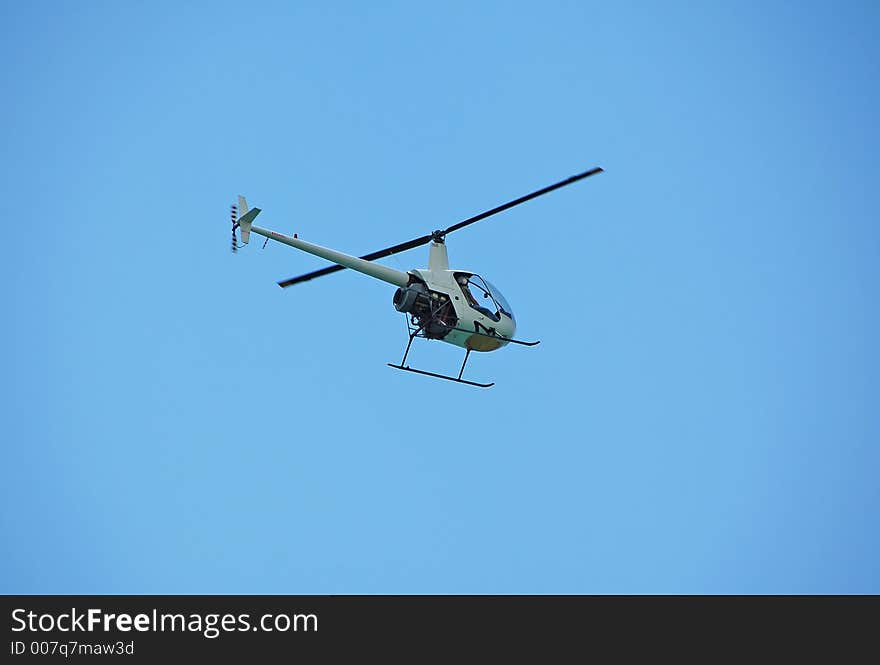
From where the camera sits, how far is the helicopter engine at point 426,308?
82.9ft
